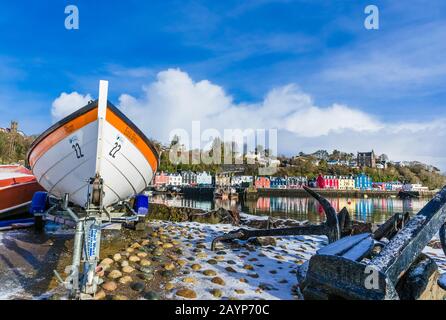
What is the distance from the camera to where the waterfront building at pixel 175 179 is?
398 feet

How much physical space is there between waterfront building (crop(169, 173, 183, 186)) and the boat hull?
115m

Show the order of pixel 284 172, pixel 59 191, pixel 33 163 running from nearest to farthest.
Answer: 1. pixel 59 191
2. pixel 33 163
3. pixel 284 172

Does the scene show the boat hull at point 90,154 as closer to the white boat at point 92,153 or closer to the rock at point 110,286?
the white boat at point 92,153

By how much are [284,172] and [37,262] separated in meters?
145

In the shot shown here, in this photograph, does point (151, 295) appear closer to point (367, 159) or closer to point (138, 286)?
point (138, 286)

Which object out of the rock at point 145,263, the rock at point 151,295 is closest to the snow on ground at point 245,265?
the rock at point 151,295

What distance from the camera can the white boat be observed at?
5.70 meters

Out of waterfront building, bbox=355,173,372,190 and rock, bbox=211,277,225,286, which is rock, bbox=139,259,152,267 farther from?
waterfront building, bbox=355,173,372,190

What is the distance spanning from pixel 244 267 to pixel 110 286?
2.50 meters

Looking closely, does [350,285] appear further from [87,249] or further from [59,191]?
[59,191]

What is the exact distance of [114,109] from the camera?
233 inches

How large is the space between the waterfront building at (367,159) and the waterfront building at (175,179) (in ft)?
401

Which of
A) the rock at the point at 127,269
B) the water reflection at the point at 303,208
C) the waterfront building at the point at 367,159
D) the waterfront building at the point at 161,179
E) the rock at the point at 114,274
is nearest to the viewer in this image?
the rock at the point at 114,274
